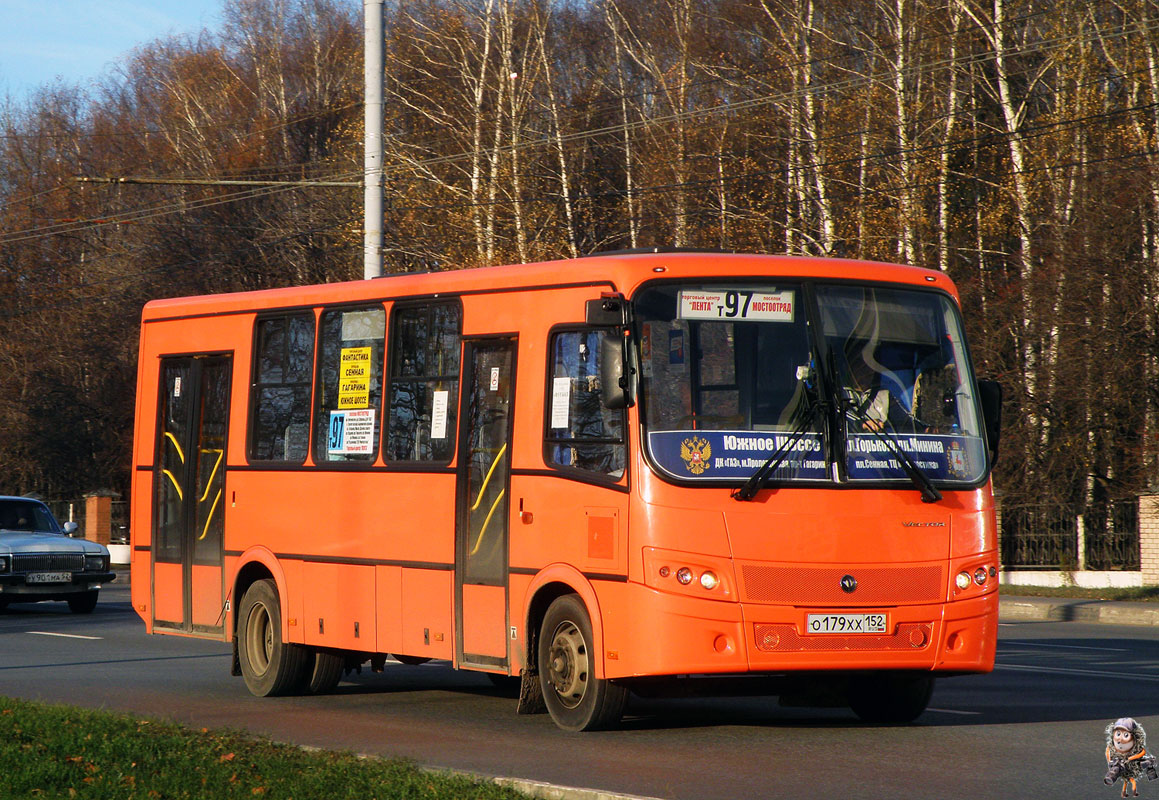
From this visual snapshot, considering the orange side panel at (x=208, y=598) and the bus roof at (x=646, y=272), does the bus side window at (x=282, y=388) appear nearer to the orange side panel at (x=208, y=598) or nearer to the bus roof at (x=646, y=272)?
the orange side panel at (x=208, y=598)

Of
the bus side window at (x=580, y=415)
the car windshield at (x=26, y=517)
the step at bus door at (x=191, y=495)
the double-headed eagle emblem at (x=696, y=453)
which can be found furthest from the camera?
the car windshield at (x=26, y=517)

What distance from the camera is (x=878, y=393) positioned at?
10664 mm

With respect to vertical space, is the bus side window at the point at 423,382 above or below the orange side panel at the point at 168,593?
above

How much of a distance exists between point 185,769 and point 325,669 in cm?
489

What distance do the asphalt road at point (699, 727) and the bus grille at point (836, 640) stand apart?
1.85 feet

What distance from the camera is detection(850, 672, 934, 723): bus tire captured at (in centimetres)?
1127

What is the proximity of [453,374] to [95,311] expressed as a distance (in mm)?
41396

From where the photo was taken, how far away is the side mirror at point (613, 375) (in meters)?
10.1

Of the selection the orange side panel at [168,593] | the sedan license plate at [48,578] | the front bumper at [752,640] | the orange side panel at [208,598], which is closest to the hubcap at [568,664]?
the front bumper at [752,640]

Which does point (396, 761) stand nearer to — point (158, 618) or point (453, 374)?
point (453, 374)

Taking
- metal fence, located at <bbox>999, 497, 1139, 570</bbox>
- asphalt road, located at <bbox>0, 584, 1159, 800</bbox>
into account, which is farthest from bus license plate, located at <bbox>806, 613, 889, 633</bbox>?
metal fence, located at <bbox>999, 497, 1139, 570</bbox>

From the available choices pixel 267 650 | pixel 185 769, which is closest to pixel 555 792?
pixel 185 769

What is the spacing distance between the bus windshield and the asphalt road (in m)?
1.61

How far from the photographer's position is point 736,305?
1053 cm
